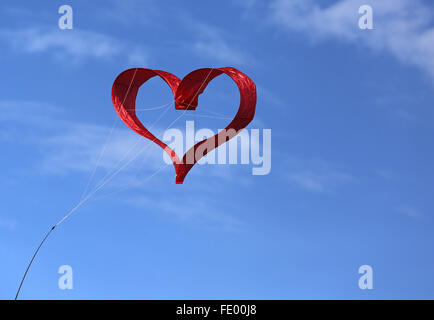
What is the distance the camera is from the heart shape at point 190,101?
3434 cm

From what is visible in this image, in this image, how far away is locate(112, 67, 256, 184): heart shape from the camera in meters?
34.3

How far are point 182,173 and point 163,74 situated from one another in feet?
15.5

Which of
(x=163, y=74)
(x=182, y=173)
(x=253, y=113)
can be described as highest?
(x=163, y=74)

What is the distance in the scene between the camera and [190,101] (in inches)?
1378

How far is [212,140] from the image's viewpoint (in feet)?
115
